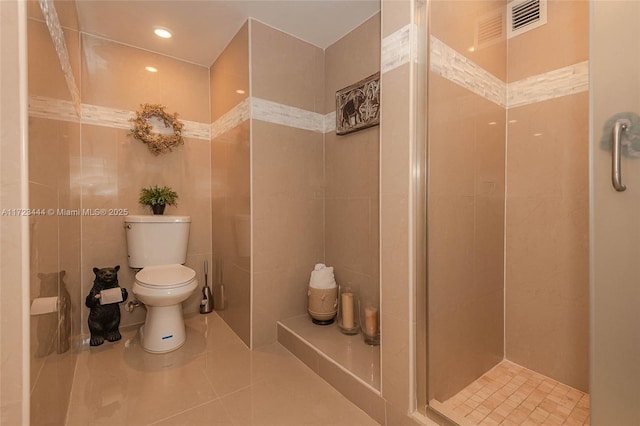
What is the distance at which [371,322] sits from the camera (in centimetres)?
168

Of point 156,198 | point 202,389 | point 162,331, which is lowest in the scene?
point 202,389

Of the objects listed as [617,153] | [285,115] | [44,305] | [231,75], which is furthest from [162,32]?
[617,153]

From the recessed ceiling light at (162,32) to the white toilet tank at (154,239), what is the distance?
4.22 feet

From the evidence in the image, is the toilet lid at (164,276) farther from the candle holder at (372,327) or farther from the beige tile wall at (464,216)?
the beige tile wall at (464,216)

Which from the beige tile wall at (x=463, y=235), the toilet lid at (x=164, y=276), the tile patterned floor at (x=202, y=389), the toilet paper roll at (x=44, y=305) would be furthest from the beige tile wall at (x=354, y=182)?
the toilet paper roll at (x=44, y=305)

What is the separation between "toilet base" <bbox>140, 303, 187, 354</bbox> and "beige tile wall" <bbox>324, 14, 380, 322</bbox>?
3.65 feet

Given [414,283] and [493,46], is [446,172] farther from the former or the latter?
[493,46]

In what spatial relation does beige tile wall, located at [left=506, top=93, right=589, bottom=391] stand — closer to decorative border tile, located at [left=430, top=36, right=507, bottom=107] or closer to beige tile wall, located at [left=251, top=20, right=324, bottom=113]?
decorative border tile, located at [left=430, top=36, right=507, bottom=107]

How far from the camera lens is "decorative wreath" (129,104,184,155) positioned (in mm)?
2170

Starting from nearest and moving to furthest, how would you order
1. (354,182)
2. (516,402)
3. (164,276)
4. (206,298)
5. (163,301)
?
(516,402), (163,301), (164,276), (354,182), (206,298)

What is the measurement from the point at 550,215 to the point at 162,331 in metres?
2.35

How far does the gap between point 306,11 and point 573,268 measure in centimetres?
206

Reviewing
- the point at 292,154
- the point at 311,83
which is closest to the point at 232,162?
the point at 292,154

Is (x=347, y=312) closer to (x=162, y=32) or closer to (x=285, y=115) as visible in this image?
(x=285, y=115)
